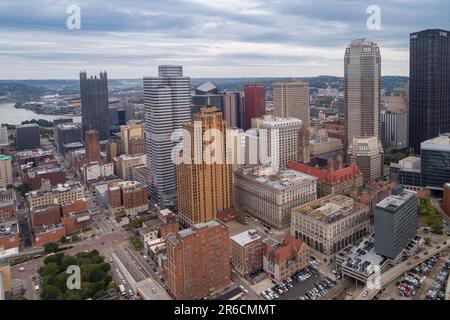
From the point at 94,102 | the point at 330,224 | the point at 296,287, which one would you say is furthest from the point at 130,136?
the point at 296,287

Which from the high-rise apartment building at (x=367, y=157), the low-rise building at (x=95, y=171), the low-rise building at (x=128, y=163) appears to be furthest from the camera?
the low-rise building at (x=128, y=163)

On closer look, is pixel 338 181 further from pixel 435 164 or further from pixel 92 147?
pixel 92 147

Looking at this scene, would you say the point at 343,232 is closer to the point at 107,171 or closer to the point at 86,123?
the point at 107,171

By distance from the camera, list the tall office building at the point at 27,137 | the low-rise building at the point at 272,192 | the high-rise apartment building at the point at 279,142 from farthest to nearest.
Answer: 1. the tall office building at the point at 27,137
2. the high-rise apartment building at the point at 279,142
3. the low-rise building at the point at 272,192

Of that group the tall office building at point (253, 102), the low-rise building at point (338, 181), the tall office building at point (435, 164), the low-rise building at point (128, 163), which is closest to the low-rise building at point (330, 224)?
the low-rise building at point (338, 181)

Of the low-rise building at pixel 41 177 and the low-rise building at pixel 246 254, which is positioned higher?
the low-rise building at pixel 41 177

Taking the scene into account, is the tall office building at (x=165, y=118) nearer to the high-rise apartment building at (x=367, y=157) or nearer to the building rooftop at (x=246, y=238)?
the building rooftop at (x=246, y=238)

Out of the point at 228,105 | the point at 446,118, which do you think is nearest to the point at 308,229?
the point at 446,118

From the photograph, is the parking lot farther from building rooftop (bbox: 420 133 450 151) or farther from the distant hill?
the distant hill

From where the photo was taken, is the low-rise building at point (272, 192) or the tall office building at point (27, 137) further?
the tall office building at point (27, 137)
